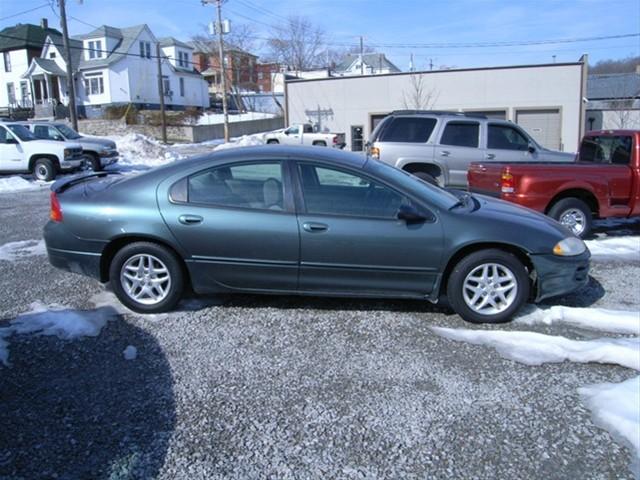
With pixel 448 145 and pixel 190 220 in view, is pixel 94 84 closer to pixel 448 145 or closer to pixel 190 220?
pixel 448 145

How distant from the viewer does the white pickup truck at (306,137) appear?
97.9 ft

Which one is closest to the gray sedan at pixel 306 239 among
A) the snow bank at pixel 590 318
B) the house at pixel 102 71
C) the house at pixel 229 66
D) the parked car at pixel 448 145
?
the snow bank at pixel 590 318

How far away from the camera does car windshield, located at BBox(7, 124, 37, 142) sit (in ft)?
54.8

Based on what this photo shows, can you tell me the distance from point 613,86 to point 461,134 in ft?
162

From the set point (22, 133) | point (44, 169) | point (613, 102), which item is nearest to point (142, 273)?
point (44, 169)

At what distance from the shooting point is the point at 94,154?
18.0m

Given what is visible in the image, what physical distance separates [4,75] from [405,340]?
5766 centimetres

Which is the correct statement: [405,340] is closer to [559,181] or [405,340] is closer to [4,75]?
[559,181]

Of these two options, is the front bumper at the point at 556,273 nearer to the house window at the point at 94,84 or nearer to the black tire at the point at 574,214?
the black tire at the point at 574,214

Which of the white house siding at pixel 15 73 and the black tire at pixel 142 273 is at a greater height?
the white house siding at pixel 15 73

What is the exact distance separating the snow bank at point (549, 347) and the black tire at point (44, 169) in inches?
604

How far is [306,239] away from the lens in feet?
15.1

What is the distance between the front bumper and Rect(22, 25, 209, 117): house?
46.7 metres

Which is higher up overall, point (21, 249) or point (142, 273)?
point (142, 273)
